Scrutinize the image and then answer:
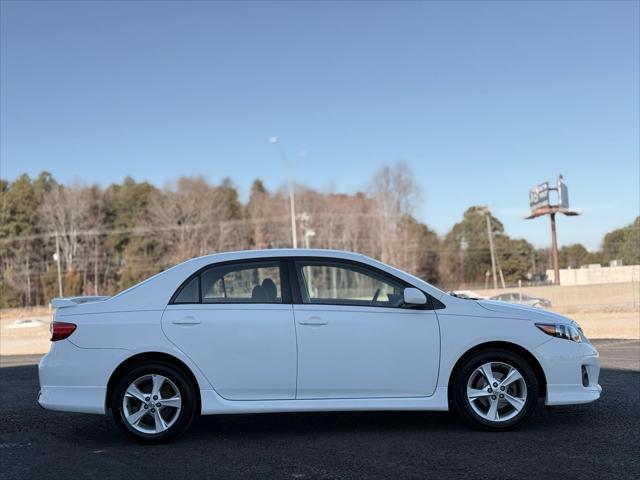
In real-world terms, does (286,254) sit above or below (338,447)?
above

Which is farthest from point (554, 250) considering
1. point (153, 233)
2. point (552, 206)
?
point (153, 233)

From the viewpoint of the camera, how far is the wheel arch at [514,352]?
5.54m

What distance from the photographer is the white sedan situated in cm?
544

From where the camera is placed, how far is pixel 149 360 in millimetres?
5508

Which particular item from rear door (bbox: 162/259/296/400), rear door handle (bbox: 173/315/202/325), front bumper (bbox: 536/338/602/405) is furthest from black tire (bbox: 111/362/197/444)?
front bumper (bbox: 536/338/602/405)

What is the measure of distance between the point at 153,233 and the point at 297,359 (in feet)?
251

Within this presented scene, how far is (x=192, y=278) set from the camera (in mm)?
5711

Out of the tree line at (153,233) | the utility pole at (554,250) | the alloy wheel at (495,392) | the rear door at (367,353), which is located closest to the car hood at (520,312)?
the alloy wheel at (495,392)

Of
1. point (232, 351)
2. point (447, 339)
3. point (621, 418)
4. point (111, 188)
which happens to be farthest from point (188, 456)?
point (111, 188)

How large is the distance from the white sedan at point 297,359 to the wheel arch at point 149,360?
0.04 ft

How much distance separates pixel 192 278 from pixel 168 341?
607 millimetres

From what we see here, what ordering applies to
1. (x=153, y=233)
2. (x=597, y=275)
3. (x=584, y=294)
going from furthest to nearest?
(x=153, y=233), (x=597, y=275), (x=584, y=294)

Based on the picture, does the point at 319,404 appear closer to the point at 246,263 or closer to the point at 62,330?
the point at 246,263

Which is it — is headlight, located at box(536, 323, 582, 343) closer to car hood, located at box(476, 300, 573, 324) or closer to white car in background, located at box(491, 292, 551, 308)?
car hood, located at box(476, 300, 573, 324)
